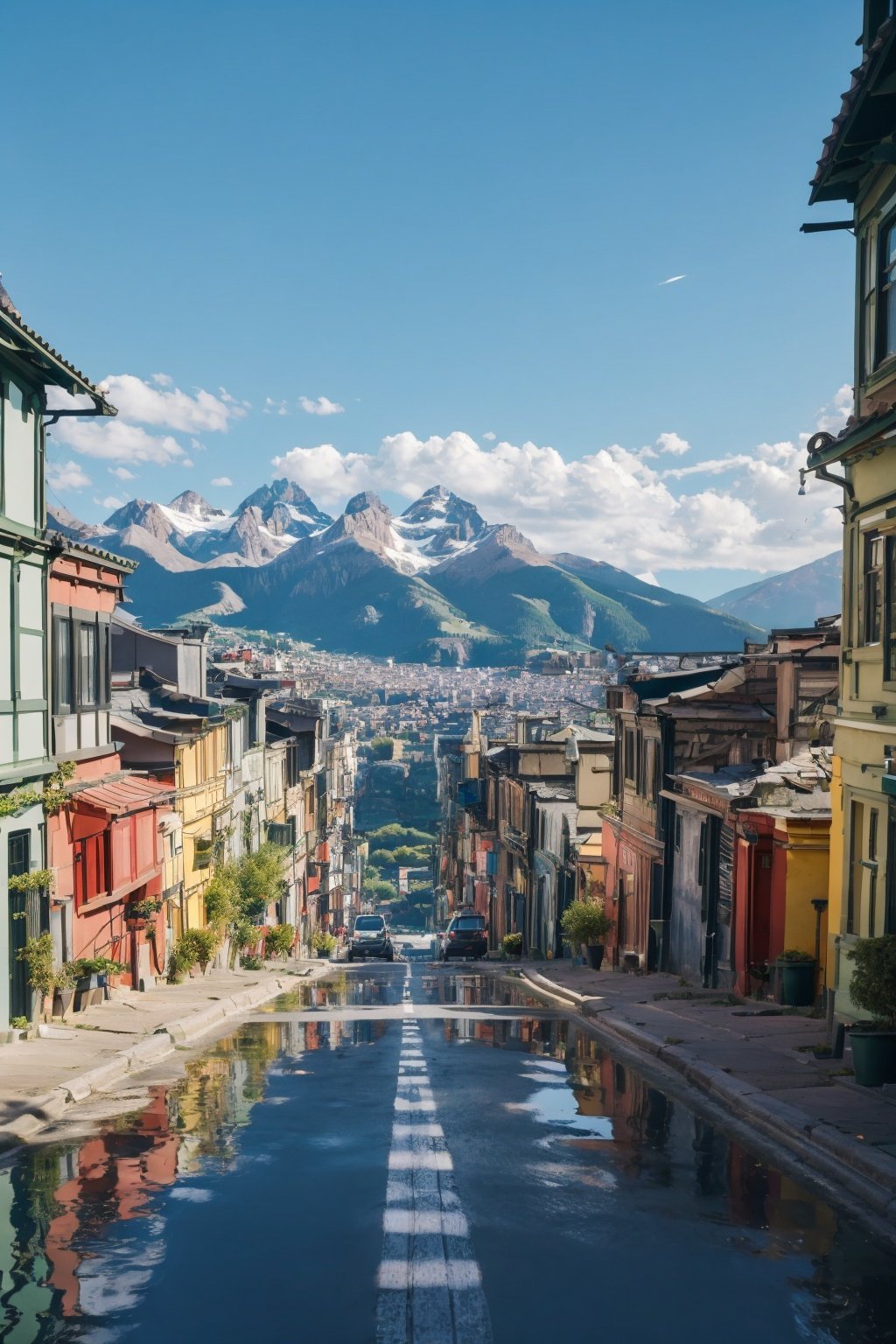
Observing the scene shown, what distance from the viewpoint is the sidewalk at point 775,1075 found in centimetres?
1183

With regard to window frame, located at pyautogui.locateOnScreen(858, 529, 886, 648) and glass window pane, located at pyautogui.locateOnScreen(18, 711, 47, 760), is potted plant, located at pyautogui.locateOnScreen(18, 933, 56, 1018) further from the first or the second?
window frame, located at pyautogui.locateOnScreen(858, 529, 886, 648)

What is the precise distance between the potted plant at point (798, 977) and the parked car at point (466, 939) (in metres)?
42.4

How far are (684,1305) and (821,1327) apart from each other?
82 centimetres

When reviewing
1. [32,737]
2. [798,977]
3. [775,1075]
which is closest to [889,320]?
[775,1075]

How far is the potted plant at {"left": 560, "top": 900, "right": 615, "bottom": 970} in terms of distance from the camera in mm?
42656

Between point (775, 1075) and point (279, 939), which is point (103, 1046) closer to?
point (775, 1075)

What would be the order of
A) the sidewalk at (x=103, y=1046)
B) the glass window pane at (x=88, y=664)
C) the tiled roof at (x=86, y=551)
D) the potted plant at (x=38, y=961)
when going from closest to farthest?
1. the sidewalk at (x=103, y=1046)
2. the potted plant at (x=38, y=961)
3. the tiled roof at (x=86, y=551)
4. the glass window pane at (x=88, y=664)

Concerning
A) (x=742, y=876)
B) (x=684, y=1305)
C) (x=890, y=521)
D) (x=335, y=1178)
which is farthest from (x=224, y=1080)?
(x=742, y=876)

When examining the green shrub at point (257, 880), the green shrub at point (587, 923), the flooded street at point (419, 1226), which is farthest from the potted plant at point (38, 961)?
the green shrub at point (257, 880)

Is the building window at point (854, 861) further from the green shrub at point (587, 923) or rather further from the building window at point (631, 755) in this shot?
the green shrub at point (587, 923)

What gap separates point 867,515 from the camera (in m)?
17.9

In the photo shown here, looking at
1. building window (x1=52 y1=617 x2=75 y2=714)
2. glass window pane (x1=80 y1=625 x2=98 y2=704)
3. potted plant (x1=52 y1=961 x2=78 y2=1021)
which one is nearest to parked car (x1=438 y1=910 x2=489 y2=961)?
glass window pane (x1=80 y1=625 x2=98 y2=704)

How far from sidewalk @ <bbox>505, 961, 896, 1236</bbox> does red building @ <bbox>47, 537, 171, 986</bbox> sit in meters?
10.4

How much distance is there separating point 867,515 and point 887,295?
2948mm
